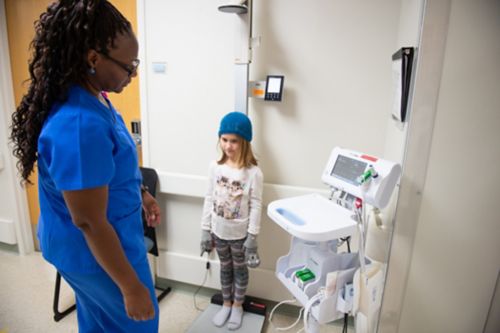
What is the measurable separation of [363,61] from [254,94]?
1.90ft

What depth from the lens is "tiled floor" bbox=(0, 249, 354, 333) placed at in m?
1.79

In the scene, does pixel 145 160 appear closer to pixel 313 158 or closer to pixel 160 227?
pixel 160 227

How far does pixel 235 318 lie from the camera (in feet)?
5.84

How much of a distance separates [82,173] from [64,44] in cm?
32

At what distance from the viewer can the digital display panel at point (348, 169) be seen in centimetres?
111

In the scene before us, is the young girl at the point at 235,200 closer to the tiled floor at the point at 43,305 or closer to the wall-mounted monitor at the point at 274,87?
the wall-mounted monitor at the point at 274,87

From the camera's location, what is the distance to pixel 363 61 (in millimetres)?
1539

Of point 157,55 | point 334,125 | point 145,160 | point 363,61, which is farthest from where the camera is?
point 145,160

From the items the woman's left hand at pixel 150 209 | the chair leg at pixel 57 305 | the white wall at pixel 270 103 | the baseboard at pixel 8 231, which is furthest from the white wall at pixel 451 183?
the baseboard at pixel 8 231

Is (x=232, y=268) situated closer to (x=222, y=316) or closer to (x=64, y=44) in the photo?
(x=222, y=316)

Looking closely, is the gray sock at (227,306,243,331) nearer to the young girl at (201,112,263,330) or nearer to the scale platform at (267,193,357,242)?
the young girl at (201,112,263,330)

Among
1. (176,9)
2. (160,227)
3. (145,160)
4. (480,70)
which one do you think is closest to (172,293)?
(160,227)

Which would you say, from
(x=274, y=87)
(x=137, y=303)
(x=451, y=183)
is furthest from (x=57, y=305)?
(x=451, y=183)

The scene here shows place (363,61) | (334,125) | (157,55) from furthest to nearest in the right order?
(157,55)
(334,125)
(363,61)
